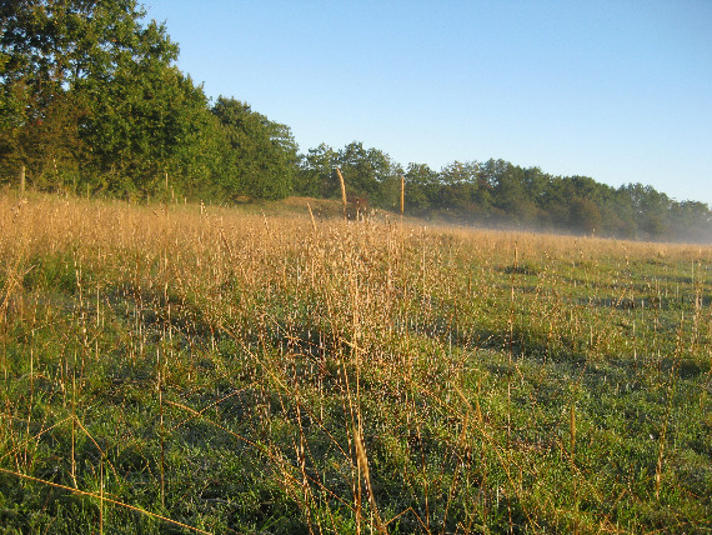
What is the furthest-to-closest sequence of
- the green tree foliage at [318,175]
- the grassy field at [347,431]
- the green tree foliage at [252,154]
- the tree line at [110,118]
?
the green tree foliage at [318,175] → the green tree foliage at [252,154] → the tree line at [110,118] → the grassy field at [347,431]

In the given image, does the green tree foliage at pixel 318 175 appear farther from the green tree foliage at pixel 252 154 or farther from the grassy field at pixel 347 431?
the grassy field at pixel 347 431

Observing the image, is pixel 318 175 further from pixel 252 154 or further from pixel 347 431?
pixel 347 431

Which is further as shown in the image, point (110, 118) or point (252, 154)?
point (252, 154)

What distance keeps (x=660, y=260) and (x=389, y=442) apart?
14.6 m

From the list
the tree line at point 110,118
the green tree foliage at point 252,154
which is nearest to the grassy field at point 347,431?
the tree line at point 110,118

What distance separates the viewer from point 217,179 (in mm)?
27547

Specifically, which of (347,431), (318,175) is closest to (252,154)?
(318,175)

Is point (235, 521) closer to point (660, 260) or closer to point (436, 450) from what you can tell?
point (436, 450)

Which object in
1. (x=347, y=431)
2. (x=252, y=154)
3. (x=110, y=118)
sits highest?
(x=252, y=154)

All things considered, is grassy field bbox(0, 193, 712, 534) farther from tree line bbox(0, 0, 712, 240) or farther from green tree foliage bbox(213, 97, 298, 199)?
green tree foliage bbox(213, 97, 298, 199)

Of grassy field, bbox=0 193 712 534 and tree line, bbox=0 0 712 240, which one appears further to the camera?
tree line, bbox=0 0 712 240

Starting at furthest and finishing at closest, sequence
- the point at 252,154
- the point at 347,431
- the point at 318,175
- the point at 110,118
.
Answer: the point at 318,175 < the point at 252,154 < the point at 110,118 < the point at 347,431

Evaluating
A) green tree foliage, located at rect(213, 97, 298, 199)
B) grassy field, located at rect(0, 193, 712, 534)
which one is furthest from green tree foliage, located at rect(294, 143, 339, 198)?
grassy field, located at rect(0, 193, 712, 534)

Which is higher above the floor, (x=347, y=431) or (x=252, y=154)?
(x=252, y=154)
